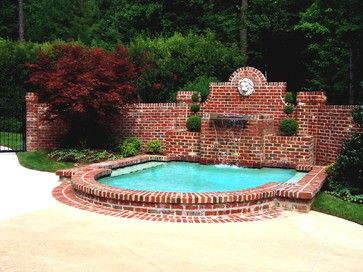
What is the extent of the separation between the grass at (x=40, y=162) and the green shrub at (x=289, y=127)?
560 cm

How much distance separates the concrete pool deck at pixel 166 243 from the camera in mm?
4629

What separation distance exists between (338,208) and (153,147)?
265 inches

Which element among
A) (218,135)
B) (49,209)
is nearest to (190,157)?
(218,135)

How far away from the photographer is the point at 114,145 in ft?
44.0

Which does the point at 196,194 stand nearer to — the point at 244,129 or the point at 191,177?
the point at 191,177

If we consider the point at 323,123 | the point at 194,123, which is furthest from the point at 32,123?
the point at 323,123

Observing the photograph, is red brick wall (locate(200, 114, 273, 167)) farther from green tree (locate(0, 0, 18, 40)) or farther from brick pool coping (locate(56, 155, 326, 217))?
green tree (locate(0, 0, 18, 40))

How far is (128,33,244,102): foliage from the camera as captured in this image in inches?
629

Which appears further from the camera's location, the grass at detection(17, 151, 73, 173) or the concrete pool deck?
the grass at detection(17, 151, 73, 173)

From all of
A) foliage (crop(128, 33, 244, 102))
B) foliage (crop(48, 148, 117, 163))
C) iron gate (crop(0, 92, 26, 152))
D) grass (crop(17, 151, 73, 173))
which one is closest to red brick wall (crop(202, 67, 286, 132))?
foliage (crop(128, 33, 244, 102))

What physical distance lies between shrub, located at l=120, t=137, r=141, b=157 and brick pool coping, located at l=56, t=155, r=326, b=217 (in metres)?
4.75

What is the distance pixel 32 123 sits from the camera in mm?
13523

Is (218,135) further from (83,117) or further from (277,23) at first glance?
(277,23)

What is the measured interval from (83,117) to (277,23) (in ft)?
44.2
